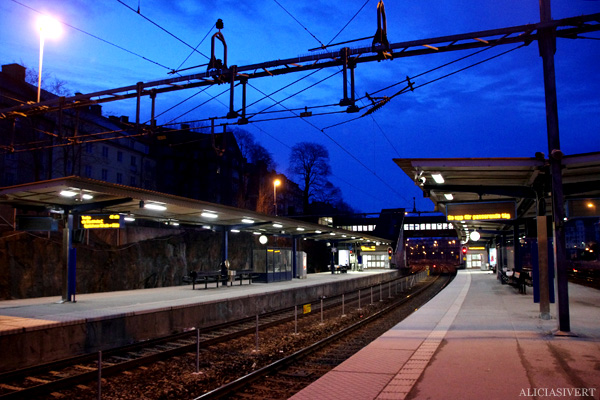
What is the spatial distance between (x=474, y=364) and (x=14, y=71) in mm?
38944

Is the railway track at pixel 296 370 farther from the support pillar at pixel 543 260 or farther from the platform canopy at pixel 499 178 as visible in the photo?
the platform canopy at pixel 499 178

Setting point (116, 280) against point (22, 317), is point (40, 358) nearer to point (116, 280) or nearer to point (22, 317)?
point (22, 317)

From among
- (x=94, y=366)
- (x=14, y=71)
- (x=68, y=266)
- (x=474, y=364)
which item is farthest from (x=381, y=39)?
(x=14, y=71)

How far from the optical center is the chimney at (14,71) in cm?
3556

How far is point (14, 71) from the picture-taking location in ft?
117

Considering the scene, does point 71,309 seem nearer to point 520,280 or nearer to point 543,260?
point 543,260

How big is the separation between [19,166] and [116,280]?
15127mm

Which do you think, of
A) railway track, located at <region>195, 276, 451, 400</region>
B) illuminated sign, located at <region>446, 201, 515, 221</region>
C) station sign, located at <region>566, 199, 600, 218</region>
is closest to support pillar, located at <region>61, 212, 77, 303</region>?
railway track, located at <region>195, 276, 451, 400</region>

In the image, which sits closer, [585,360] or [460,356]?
[585,360]

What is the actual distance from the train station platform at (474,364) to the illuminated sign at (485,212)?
10.1 ft

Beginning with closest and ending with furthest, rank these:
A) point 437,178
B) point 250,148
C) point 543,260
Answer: point 543,260 < point 437,178 < point 250,148

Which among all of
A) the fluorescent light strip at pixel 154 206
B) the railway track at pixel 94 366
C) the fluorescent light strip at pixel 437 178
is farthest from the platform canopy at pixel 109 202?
the fluorescent light strip at pixel 437 178

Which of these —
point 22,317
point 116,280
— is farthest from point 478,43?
point 116,280

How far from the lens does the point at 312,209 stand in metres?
69.8
